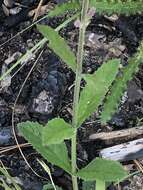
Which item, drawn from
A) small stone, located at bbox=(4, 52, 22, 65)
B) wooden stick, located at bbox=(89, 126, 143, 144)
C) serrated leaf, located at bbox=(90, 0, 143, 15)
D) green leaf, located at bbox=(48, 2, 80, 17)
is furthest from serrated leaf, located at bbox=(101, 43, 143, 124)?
small stone, located at bbox=(4, 52, 22, 65)

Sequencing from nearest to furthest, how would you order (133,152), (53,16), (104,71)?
(104,71), (133,152), (53,16)

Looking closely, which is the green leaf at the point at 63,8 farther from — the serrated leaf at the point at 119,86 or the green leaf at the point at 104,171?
the green leaf at the point at 104,171

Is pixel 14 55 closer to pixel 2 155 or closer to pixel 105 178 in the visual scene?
pixel 2 155

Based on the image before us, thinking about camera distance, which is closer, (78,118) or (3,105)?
(78,118)

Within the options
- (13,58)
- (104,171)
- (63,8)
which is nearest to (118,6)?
(63,8)

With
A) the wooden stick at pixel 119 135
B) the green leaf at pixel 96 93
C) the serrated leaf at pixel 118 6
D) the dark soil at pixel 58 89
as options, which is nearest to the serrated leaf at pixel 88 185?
the dark soil at pixel 58 89

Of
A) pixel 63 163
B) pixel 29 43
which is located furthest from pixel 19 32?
pixel 63 163
